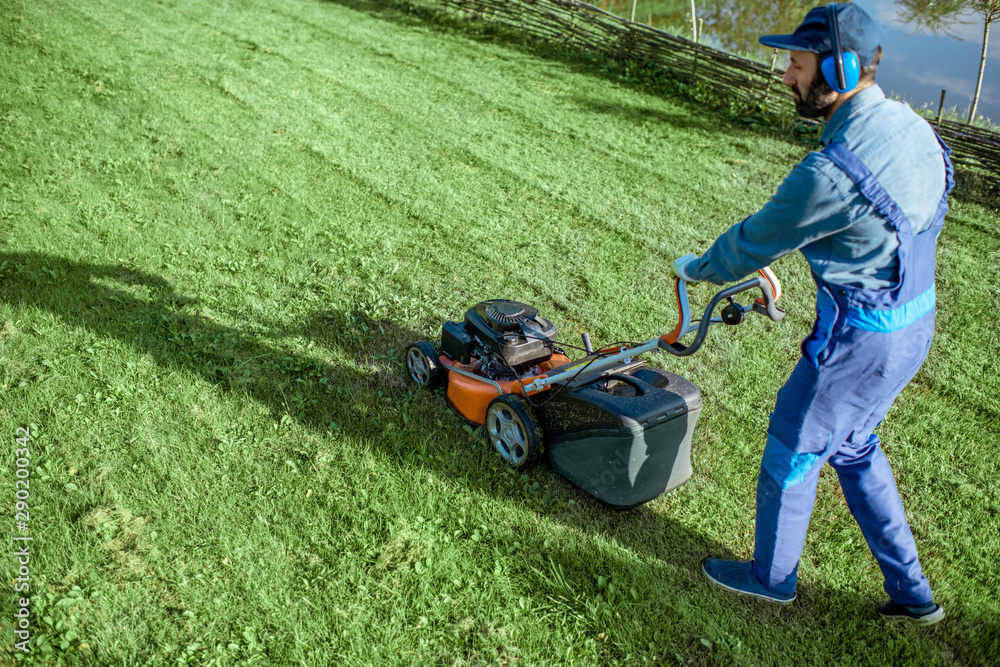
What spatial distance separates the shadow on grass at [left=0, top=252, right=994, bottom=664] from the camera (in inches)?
117

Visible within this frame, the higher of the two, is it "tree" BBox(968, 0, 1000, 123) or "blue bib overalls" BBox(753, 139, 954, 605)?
"tree" BBox(968, 0, 1000, 123)

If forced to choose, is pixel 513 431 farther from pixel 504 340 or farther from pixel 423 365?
pixel 423 365

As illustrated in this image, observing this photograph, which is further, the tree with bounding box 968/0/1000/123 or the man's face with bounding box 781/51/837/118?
the tree with bounding box 968/0/1000/123

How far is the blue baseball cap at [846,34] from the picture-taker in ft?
6.82

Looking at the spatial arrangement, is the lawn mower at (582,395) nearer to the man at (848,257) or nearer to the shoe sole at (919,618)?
the man at (848,257)

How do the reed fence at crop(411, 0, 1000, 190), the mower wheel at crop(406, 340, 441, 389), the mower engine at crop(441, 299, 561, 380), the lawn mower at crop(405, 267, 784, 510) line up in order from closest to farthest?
the lawn mower at crop(405, 267, 784, 510) → the mower engine at crop(441, 299, 561, 380) → the mower wheel at crop(406, 340, 441, 389) → the reed fence at crop(411, 0, 1000, 190)

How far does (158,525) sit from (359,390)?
50.3 inches

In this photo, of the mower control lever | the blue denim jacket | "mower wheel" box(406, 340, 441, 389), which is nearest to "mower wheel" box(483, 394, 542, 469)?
"mower wheel" box(406, 340, 441, 389)

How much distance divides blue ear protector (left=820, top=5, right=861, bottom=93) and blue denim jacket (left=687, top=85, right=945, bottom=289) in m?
0.07

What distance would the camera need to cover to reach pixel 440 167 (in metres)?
6.82

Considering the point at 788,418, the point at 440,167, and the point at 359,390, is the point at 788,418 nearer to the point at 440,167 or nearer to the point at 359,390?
the point at 359,390

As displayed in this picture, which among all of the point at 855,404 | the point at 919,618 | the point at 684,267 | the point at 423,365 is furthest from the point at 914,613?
the point at 423,365

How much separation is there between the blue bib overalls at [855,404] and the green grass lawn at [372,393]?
14.4 inches

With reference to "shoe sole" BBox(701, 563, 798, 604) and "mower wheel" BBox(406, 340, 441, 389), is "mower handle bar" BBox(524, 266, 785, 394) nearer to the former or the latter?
"mower wheel" BBox(406, 340, 441, 389)
